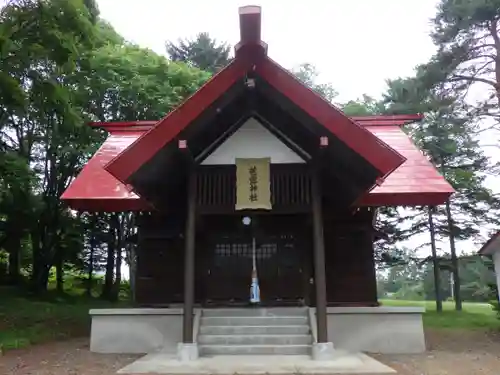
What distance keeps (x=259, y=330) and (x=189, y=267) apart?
1706mm

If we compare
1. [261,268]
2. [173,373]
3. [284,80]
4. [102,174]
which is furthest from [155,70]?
[173,373]

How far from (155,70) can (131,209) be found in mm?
9085

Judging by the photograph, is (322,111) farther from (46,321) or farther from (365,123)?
(46,321)

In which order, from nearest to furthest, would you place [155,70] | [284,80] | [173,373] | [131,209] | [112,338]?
[173,373]
[284,80]
[112,338]
[131,209]
[155,70]

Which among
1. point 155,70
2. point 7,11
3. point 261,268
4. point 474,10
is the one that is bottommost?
point 261,268

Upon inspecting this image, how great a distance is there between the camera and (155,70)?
16641 millimetres

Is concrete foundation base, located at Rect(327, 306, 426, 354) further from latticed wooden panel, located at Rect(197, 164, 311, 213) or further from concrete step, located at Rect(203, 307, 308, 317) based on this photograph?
latticed wooden panel, located at Rect(197, 164, 311, 213)

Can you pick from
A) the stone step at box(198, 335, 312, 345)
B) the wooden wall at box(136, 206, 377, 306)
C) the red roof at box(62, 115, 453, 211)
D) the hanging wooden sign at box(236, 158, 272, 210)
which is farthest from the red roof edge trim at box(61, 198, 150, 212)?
the stone step at box(198, 335, 312, 345)

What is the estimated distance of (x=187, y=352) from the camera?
6.55 metres

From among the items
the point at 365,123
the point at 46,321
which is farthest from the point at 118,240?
the point at 365,123

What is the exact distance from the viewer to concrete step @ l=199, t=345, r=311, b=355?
6.95 m

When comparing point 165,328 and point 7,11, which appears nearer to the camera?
point 165,328

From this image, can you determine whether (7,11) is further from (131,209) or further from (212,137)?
(212,137)

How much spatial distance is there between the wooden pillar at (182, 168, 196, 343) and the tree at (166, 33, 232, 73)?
66.8ft
